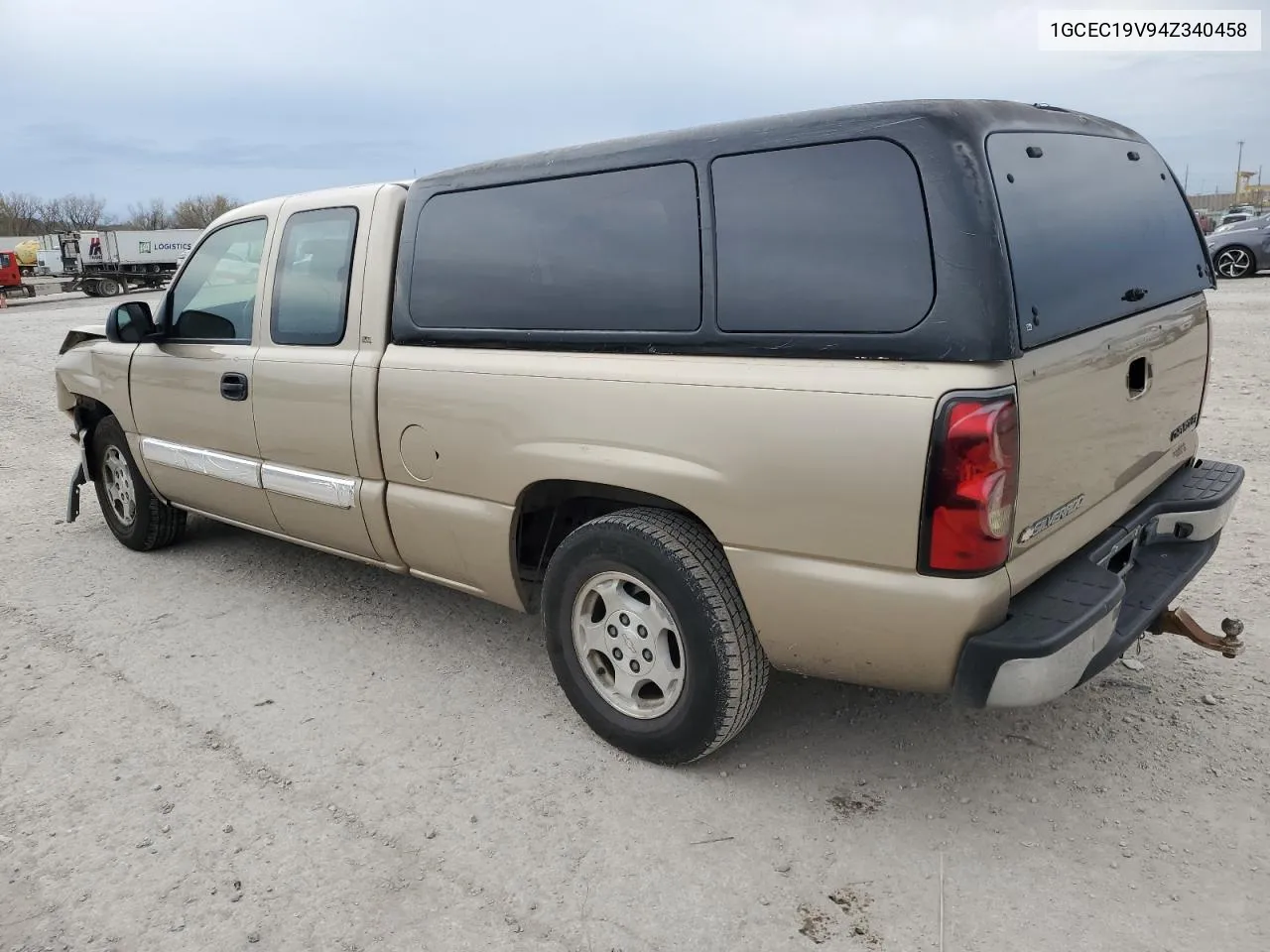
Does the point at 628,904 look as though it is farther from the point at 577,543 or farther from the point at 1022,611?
the point at 1022,611

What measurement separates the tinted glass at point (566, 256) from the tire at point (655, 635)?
2.22 ft

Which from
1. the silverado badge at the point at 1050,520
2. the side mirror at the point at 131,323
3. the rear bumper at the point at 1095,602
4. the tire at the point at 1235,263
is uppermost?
the tire at the point at 1235,263

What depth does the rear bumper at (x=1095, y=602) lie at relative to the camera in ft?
7.82

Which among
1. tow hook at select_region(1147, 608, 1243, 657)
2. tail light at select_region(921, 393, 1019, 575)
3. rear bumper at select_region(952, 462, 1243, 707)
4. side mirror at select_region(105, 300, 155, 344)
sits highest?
side mirror at select_region(105, 300, 155, 344)

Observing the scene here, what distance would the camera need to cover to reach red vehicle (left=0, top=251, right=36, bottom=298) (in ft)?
127

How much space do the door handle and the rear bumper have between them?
3310 millimetres

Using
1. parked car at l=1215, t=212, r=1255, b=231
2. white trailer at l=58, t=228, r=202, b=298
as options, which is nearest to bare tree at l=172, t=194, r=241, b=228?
white trailer at l=58, t=228, r=202, b=298

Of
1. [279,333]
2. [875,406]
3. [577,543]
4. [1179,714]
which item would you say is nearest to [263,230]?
[279,333]

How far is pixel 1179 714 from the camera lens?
3.26 meters

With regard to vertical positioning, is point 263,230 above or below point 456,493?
above

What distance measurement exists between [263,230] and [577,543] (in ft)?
7.83

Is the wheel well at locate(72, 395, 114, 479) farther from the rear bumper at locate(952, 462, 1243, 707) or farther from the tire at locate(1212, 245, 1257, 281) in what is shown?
the tire at locate(1212, 245, 1257, 281)

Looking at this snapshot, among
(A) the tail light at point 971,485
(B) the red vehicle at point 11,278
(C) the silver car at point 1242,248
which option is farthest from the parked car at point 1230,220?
(B) the red vehicle at point 11,278

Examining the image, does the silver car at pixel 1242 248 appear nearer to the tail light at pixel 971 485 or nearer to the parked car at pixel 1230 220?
the parked car at pixel 1230 220
